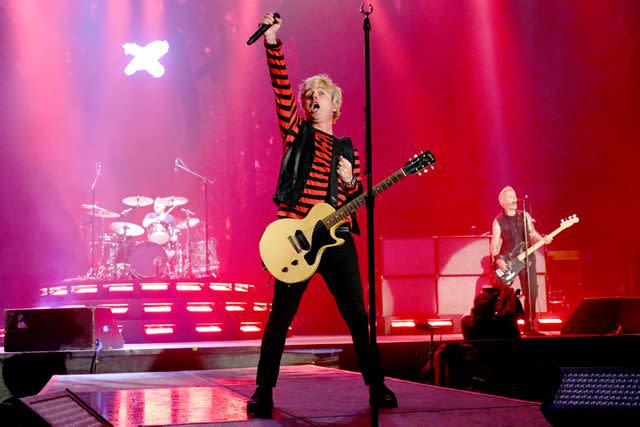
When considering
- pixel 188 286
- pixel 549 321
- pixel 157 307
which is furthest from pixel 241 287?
pixel 549 321

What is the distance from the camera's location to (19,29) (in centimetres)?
1199

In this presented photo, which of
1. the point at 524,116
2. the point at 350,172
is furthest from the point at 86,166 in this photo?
the point at 350,172

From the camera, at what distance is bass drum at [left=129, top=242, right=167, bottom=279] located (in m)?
10.5

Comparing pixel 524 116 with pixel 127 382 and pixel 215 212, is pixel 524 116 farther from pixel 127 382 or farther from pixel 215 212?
pixel 127 382

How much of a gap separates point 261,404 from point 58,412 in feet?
3.07

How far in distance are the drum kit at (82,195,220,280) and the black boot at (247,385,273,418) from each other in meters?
7.16

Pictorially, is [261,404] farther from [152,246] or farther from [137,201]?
[137,201]

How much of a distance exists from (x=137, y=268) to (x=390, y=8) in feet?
21.5

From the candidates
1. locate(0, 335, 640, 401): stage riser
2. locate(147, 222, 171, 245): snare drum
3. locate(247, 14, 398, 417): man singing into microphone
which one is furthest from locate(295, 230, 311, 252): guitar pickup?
locate(147, 222, 171, 245): snare drum

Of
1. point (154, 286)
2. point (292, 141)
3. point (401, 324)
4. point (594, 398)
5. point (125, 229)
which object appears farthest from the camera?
point (125, 229)

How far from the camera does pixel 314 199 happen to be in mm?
3584

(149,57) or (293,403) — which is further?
(149,57)

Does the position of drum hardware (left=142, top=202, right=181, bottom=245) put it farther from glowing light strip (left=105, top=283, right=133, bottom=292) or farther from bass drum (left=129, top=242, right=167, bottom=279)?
glowing light strip (left=105, top=283, right=133, bottom=292)

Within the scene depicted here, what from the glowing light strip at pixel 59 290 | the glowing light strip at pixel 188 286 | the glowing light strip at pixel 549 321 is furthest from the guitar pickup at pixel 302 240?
the glowing light strip at pixel 549 321
